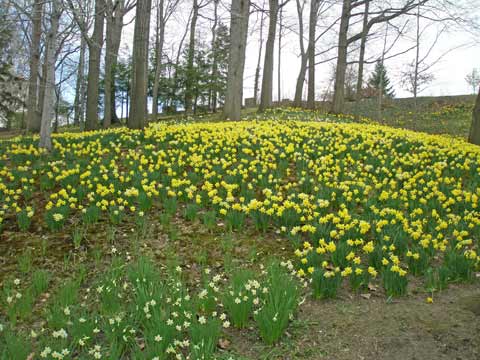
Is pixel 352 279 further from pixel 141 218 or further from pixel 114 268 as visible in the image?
pixel 141 218

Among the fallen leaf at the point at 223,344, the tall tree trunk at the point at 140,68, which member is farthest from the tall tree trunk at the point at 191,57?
the fallen leaf at the point at 223,344

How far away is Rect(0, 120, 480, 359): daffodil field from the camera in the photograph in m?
3.03

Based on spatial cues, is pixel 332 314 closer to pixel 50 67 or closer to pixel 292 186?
pixel 292 186

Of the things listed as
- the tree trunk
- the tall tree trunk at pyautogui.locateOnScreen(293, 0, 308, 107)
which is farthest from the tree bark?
the tree trunk

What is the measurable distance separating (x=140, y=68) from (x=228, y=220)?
6.45m

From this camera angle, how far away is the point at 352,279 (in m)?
3.74

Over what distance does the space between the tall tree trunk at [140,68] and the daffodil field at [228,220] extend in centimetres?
169

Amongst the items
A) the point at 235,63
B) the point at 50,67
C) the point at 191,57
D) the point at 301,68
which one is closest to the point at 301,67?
the point at 301,68

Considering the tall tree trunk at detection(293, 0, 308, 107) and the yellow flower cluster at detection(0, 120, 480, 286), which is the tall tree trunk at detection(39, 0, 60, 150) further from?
the tall tree trunk at detection(293, 0, 308, 107)

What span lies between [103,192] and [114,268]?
5.51 ft

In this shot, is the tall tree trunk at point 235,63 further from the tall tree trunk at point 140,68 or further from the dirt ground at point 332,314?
the dirt ground at point 332,314

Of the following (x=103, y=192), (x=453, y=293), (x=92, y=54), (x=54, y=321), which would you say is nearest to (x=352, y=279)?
(x=453, y=293)

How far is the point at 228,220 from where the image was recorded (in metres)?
4.95

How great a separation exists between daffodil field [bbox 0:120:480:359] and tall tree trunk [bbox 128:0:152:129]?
5.55 ft
